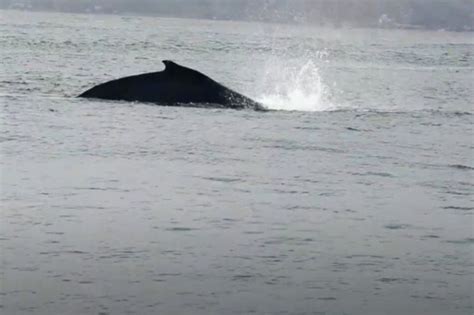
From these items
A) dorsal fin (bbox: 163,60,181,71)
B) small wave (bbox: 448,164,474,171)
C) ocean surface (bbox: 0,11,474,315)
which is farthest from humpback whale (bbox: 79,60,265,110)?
small wave (bbox: 448,164,474,171)

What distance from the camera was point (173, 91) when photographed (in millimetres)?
21016

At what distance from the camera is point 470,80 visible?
3916 cm

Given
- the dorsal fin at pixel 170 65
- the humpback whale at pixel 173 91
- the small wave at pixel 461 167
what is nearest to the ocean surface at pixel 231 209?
the small wave at pixel 461 167

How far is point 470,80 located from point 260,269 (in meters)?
30.6

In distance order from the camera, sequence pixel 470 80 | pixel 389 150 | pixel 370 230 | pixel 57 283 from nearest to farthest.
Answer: pixel 57 283 → pixel 370 230 → pixel 389 150 → pixel 470 80

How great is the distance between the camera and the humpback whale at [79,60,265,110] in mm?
20938

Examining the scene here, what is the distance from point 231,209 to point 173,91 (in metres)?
9.44

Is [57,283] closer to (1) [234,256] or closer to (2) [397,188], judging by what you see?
(1) [234,256]

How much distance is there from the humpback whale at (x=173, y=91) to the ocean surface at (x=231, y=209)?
21.3 inches

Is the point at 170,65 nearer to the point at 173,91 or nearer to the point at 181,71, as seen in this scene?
the point at 181,71

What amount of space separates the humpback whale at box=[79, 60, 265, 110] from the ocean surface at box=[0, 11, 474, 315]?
1.77ft

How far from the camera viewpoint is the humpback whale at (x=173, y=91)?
68.7 ft

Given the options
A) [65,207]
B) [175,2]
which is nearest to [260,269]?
[65,207]

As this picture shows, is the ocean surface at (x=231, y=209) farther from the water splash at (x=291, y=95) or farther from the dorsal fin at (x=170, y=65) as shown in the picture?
the dorsal fin at (x=170, y=65)
